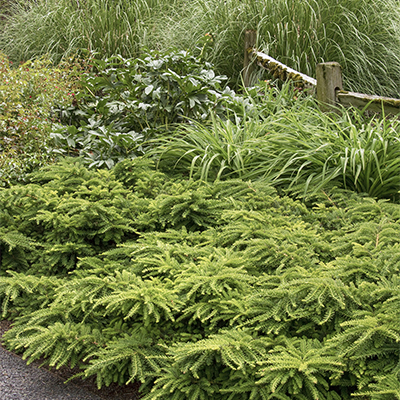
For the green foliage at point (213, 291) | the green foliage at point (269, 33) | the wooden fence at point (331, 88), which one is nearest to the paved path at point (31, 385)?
the green foliage at point (213, 291)

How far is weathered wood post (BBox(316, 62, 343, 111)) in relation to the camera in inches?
187

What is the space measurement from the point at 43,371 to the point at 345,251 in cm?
191

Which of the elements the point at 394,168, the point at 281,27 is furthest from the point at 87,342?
the point at 281,27

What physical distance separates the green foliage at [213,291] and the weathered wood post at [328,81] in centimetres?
162

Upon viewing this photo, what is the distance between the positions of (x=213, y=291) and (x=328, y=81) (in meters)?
3.17

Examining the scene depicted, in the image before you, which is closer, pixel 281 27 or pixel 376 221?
pixel 376 221

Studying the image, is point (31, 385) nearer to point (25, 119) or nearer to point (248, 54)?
point (25, 119)

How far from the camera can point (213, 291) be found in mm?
2391

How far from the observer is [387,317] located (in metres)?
1.99

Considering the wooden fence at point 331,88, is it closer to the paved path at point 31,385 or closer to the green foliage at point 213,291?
the green foliage at point 213,291

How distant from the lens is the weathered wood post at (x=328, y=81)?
15.5 feet

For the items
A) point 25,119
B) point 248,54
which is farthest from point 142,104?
point 248,54

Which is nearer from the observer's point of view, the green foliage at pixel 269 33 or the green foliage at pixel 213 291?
the green foliage at pixel 213 291

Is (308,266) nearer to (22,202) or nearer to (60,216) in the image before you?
(60,216)
